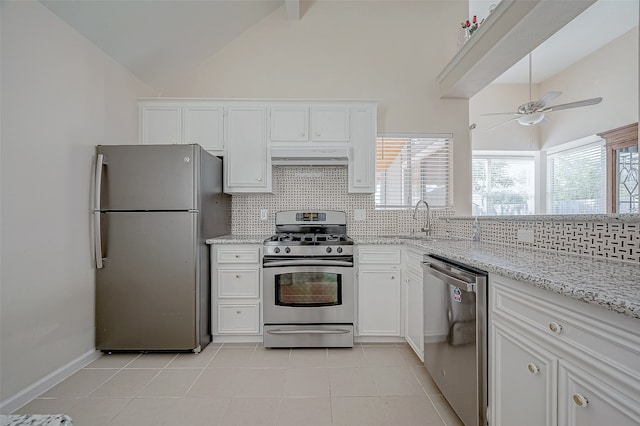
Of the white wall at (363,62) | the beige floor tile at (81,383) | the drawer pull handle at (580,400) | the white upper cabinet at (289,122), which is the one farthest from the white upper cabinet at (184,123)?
the drawer pull handle at (580,400)

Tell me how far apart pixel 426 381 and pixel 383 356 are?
1.39 feet

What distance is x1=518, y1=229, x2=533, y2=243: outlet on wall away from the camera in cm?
174

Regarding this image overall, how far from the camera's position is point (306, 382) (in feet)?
6.41

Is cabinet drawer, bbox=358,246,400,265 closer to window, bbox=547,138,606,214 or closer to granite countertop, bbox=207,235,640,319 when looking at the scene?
granite countertop, bbox=207,235,640,319

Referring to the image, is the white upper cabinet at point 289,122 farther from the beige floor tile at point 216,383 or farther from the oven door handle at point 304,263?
the beige floor tile at point 216,383

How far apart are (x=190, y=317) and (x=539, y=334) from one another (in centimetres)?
231

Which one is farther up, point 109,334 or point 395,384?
point 109,334

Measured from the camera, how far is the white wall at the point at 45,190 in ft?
5.47

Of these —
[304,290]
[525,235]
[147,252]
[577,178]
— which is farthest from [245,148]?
[577,178]

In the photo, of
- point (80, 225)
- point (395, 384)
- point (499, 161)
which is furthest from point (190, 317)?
point (499, 161)

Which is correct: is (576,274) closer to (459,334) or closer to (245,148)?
(459,334)

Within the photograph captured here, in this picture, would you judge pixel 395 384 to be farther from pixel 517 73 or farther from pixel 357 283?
pixel 517 73

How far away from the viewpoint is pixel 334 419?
160 centimetres

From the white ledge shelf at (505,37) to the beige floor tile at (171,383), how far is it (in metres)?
3.49
